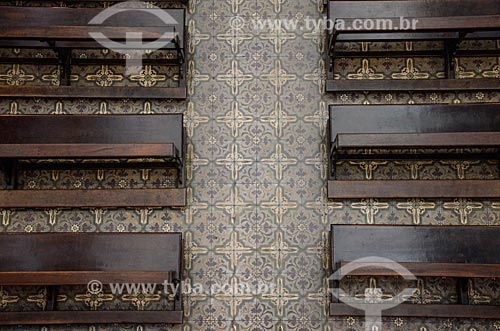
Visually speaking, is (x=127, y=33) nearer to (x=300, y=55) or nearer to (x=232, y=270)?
(x=300, y=55)

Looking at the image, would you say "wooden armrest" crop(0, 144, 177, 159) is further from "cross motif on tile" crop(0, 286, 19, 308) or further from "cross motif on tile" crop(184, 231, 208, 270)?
"cross motif on tile" crop(0, 286, 19, 308)

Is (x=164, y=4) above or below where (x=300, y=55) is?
above

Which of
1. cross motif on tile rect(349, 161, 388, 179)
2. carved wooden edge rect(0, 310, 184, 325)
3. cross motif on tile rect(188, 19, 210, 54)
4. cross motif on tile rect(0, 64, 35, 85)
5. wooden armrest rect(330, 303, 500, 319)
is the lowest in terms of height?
carved wooden edge rect(0, 310, 184, 325)

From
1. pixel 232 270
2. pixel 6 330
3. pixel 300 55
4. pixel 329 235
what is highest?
pixel 300 55

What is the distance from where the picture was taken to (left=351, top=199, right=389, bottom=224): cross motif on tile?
2906 mm

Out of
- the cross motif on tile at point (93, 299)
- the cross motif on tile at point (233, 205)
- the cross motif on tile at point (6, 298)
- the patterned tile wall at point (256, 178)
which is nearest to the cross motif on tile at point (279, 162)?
the patterned tile wall at point (256, 178)

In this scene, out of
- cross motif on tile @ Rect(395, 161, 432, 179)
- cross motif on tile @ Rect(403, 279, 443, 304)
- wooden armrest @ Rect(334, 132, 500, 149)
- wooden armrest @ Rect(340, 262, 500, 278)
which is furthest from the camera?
cross motif on tile @ Rect(395, 161, 432, 179)

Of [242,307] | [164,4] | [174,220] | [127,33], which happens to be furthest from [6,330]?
[164,4]

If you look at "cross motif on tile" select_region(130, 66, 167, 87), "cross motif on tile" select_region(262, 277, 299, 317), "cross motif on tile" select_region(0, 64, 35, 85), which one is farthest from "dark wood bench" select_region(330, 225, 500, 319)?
"cross motif on tile" select_region(0, 64, 35, 85)

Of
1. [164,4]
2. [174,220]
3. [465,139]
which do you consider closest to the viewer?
[465,139]

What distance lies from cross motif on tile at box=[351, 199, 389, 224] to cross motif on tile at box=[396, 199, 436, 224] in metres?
0.09

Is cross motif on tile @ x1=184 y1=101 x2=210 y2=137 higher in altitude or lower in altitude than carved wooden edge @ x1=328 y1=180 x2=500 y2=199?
higher

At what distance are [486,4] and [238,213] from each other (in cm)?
167

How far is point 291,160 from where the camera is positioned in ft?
9.74
